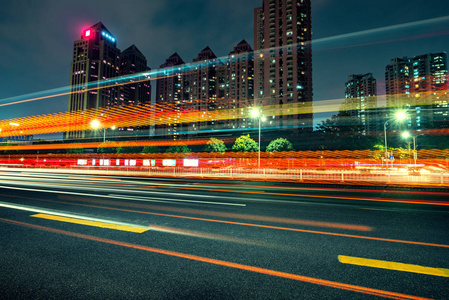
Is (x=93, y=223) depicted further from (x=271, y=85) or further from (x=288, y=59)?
(x=288, y=59)

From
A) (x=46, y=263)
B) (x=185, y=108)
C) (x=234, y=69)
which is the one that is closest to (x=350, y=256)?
(x=46, y=263)

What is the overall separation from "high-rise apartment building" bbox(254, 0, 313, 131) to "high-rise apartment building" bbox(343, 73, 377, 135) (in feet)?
237

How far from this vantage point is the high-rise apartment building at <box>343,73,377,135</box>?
15200 cm

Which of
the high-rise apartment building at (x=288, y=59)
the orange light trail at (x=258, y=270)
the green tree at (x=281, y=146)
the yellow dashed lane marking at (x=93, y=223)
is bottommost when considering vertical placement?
the yellow dashed lane marking at (x=93, y=223)

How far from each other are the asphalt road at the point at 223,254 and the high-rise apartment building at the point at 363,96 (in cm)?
16644

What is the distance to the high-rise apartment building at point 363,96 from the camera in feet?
499

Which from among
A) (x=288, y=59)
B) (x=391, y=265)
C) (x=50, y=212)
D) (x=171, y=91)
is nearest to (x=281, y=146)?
(x=50, y=212)

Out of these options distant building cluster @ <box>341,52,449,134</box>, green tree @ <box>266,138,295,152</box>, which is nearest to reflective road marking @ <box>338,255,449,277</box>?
green tree @ <box>266,138,295,152</box>

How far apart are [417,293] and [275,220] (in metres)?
3.74

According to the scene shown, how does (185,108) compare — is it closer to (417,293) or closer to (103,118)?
(103,118)

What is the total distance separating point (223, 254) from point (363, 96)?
211 metres

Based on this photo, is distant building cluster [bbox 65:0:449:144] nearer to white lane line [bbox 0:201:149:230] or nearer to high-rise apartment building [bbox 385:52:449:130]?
high-rise apartment building [bbox 385:52:449:130]

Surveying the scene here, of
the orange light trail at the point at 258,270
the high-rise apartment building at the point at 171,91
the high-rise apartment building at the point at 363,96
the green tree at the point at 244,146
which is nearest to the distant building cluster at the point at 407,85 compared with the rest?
the high-rise apartment building at the point at 363,96

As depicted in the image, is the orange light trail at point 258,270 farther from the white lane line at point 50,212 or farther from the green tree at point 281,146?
the green tree at point 281,146
